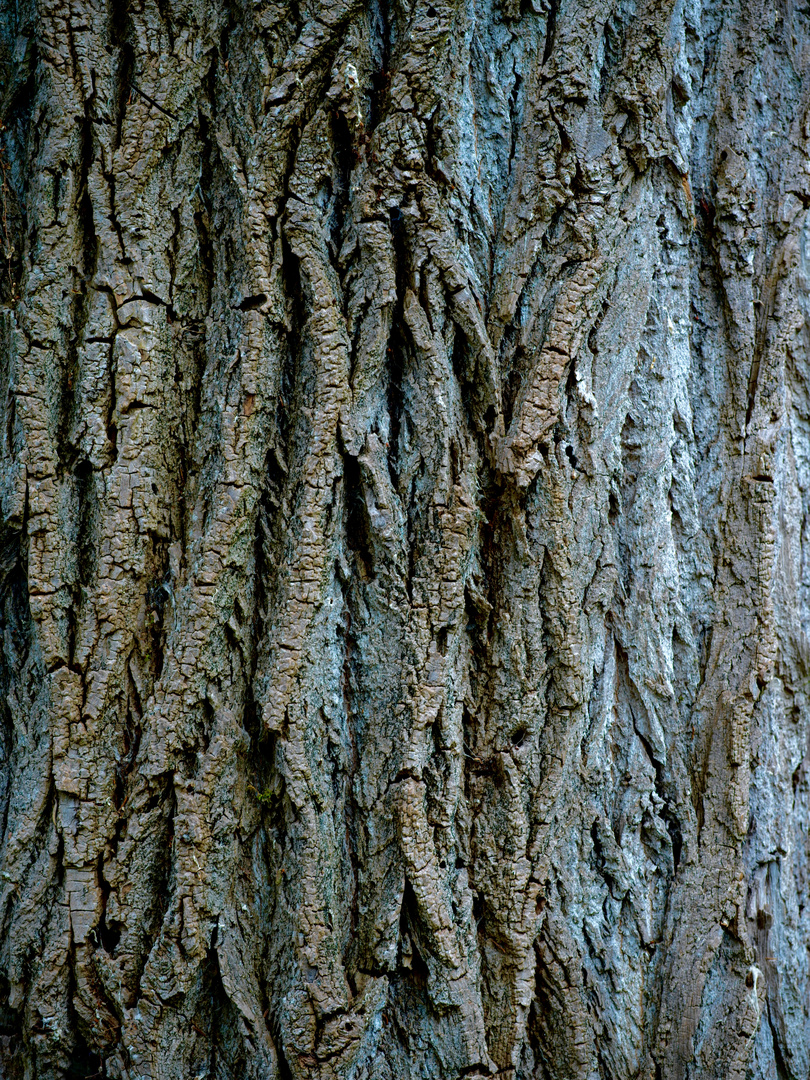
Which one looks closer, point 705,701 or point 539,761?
point 539,761

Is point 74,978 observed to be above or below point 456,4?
below

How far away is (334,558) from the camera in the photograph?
1.53 m

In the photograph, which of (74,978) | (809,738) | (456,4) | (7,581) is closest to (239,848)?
(74,978)

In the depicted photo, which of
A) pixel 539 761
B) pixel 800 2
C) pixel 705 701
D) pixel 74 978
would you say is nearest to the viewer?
pixel 74 978

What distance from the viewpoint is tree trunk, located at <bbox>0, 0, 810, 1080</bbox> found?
1496 millimetres

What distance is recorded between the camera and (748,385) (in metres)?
1.87

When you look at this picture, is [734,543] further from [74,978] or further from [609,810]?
[74,978]

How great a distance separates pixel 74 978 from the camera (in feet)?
4.92

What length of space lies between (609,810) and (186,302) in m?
1.52

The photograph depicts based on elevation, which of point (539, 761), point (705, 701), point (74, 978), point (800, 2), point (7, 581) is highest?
point (800, 2)

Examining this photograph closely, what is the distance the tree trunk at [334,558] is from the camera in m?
1.50

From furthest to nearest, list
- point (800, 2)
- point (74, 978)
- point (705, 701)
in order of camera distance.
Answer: point (800, 2), point (705, 701), point (74, 978)

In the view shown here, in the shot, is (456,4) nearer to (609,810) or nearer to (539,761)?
(539,761)

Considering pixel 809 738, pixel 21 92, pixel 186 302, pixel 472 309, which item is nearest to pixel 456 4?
pixel 472 309
